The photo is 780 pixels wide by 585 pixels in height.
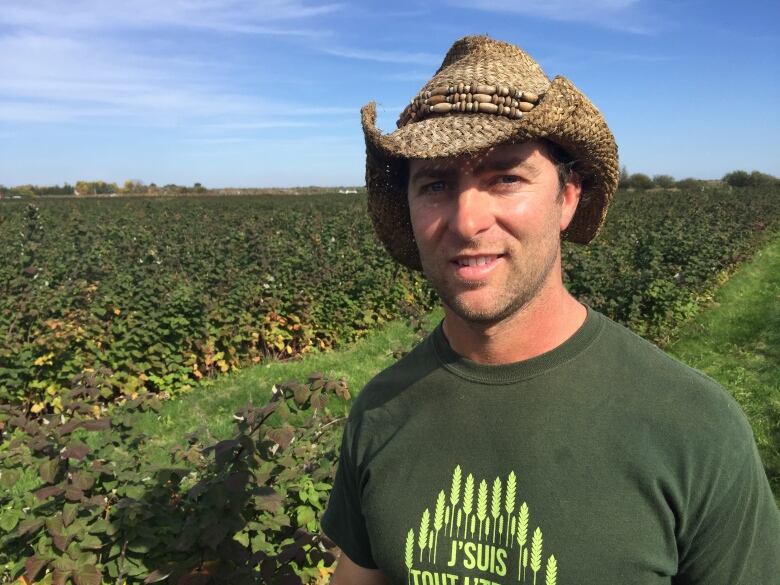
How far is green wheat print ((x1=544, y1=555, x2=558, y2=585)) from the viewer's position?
1238 millimetres

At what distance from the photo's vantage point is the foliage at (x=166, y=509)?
254 centimetres

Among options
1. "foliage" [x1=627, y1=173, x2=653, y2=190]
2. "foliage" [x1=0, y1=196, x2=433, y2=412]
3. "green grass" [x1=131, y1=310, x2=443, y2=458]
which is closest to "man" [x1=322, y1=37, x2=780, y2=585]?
"green grass" [x1=131, y1=310, x2=443, y2=458]

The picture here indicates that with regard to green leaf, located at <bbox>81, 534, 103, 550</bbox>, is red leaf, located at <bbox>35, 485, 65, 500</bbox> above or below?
above

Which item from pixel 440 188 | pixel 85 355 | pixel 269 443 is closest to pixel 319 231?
pixel 85 355

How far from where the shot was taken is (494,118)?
1.40 m

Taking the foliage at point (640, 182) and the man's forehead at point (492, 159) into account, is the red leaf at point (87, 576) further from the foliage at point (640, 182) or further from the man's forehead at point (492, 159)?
the foliage at point (640, 182)

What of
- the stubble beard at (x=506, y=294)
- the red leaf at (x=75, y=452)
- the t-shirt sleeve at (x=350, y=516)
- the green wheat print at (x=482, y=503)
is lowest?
the red leaf at (x=75, y=452)

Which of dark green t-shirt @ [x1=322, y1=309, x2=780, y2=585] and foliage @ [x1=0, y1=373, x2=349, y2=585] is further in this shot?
foliage @ [x1=0, y1=373, x2=349, y2=585]

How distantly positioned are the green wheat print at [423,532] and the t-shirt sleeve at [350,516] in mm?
283

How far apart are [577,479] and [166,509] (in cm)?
219

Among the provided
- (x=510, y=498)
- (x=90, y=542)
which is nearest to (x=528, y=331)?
(x=510, y=498)

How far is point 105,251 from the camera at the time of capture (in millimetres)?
11367

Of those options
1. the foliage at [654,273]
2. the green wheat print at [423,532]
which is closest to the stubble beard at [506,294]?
the green wheat print at [423,532]

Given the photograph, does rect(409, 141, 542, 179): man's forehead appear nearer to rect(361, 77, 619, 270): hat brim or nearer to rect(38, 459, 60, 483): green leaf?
rect(361, 77, 619, 270): hat brim
